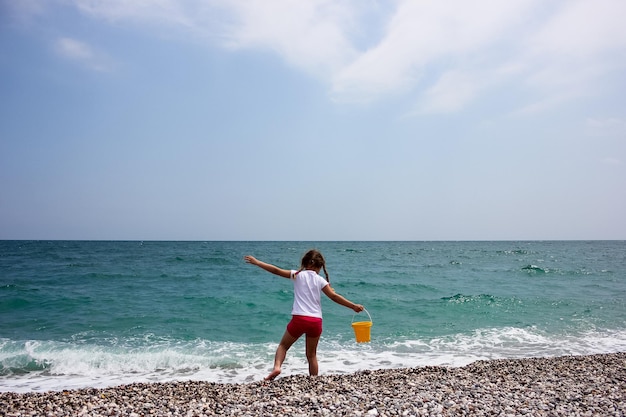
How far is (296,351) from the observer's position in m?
10.1

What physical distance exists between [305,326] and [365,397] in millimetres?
1269

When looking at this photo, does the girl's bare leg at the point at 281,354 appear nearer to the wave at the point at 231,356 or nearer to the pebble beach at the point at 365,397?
the pebble beach at the point at 365,397

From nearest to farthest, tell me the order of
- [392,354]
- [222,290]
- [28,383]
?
[28,383], [392,354], [222,290]

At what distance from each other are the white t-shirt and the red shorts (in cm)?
6

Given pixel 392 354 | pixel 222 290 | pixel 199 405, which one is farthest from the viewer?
pixel 222 290

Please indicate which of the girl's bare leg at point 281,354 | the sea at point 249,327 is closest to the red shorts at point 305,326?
the girl's bare leg at point 281,354

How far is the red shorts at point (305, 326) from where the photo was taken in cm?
602

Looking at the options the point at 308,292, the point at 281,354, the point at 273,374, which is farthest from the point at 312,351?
the point at 308,292

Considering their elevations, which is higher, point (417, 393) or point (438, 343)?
point (417, 393)

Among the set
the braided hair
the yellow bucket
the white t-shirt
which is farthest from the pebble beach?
the braided hair

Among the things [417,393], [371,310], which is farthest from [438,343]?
[417,393]

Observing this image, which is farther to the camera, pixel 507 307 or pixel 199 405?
pixel 507 307

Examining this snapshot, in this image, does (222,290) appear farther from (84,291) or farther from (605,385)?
(605,385)

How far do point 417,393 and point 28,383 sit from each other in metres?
7.25
